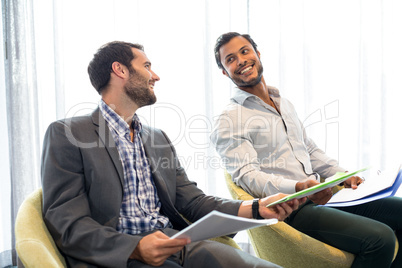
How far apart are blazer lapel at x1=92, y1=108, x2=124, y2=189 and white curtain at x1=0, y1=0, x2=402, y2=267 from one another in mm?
1312

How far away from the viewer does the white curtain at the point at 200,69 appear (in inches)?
105

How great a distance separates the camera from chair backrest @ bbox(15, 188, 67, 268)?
3.60ft

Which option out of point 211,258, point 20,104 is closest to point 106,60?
point 211,258

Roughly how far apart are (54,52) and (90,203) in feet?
5.51

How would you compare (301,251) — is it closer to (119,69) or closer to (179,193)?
(179,193)

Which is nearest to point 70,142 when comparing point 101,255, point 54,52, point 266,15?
point 101,255

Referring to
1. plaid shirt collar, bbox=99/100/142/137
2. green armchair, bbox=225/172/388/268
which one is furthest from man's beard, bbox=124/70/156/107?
green armchair, bbox=225/172/388/268

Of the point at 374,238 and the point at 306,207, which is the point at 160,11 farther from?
the point at 374,238

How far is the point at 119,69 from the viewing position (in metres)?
1.65

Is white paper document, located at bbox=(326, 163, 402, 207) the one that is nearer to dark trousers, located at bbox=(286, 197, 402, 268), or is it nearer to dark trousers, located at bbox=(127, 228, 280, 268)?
dark trousers, located at bbox=(286, 197, 402, 268)

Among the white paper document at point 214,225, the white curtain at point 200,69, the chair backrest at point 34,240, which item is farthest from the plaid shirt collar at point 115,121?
the white curtain at point 200,69

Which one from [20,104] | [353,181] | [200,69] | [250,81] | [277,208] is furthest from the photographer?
[200,69]

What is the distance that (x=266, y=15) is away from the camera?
3045 millimetres

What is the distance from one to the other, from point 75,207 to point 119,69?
650 mm
